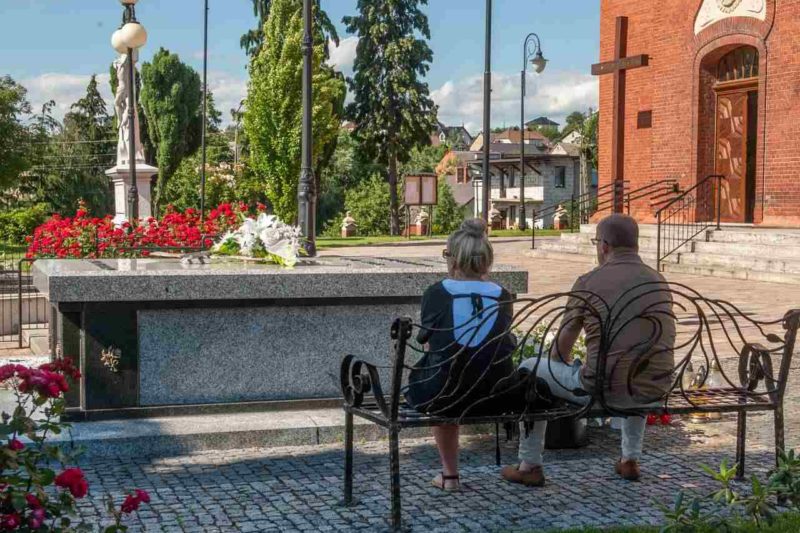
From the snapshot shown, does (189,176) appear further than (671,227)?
Yes

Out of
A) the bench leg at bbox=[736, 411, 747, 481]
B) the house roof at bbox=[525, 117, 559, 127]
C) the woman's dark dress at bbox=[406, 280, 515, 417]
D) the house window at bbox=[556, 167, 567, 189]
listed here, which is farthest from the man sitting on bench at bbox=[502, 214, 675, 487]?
the house roof at bbox=[525, 117, 559, 127]

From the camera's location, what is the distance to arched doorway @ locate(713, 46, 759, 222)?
73.6 ft

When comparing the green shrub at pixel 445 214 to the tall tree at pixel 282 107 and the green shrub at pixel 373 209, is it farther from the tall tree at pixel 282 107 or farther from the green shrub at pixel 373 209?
the tall tree at pixel 282 107

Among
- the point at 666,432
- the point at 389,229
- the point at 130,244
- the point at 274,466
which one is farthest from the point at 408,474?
the point at 389,229

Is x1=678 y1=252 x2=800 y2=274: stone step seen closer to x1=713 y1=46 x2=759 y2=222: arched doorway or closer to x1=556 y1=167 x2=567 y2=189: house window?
x1=713 y1=46 x2=759 y2=222: arched doorway

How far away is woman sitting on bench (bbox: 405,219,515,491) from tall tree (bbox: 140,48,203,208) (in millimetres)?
48384

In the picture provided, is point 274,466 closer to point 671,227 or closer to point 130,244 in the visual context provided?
point 130,244

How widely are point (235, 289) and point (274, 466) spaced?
3.81 feet

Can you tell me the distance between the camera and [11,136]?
Result: 1328 inches

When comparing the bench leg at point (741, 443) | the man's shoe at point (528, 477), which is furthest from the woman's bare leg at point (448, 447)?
the bench leg at point (741, 443)

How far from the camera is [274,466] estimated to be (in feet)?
20.1

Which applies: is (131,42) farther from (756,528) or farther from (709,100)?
(756,528)

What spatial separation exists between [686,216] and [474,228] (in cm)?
1841

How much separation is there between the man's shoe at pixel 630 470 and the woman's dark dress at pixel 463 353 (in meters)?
0.87
